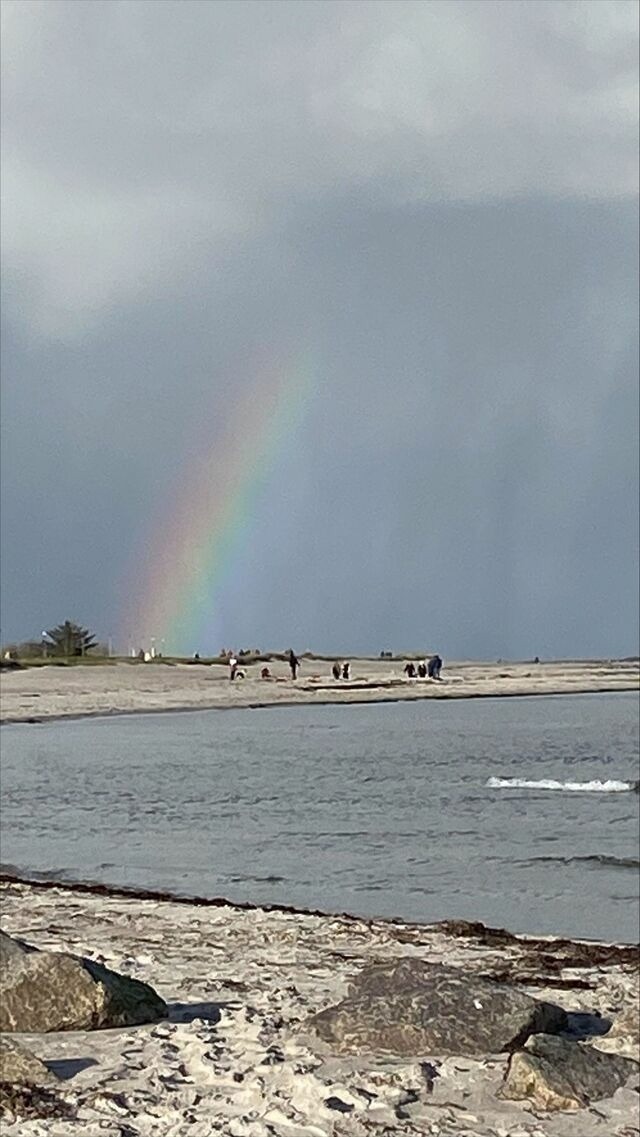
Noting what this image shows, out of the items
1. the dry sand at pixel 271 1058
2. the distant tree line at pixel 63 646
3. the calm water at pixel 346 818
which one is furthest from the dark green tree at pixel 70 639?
the dry sand at pixel 271 1058

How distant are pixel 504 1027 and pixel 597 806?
22.0 metres

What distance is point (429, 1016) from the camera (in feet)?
29.6

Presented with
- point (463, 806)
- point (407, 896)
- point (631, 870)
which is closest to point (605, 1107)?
point (407, 896)

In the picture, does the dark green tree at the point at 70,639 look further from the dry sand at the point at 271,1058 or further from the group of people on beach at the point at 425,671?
the dry sand at the point at 271,1058

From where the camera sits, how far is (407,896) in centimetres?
1880

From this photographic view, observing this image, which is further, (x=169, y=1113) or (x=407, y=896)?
(x=407, y=896)

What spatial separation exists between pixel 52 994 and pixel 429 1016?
228cm

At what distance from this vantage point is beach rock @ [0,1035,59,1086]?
308 inches

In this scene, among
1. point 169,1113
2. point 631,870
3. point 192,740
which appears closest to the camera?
point 169,1113

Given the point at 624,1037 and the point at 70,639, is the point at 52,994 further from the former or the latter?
the point at 70,639

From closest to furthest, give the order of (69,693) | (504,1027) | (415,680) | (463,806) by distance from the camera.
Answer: (504,1027), (463,806), (69,693), (415,680)

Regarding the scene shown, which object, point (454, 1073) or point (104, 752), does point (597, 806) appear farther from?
point (454, 1073)

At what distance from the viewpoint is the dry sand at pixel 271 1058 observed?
756 cm

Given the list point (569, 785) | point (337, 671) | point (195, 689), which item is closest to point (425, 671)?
point (337, 671)
